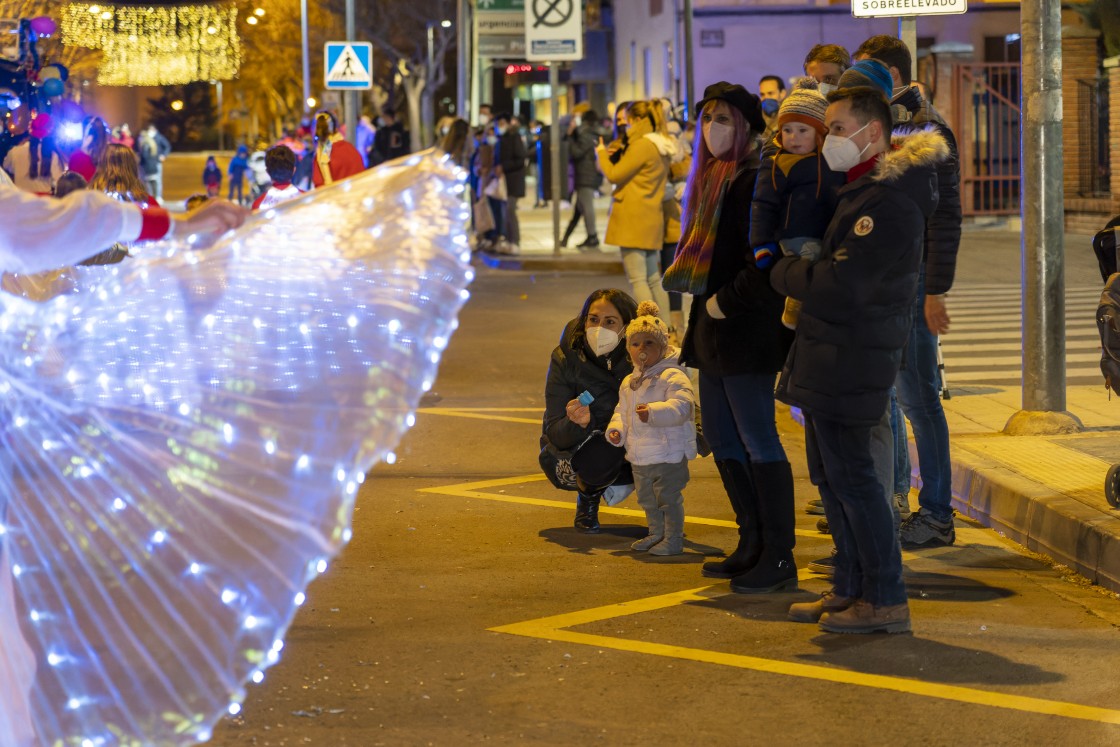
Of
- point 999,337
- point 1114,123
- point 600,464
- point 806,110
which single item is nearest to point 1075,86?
point 1114,123

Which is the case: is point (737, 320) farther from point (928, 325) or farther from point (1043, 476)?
point (1043, 476)

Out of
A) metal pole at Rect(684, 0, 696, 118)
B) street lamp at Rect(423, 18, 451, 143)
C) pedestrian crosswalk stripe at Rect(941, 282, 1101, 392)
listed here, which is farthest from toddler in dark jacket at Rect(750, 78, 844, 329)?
street lamp at Rect(423, 18, 451, 143)

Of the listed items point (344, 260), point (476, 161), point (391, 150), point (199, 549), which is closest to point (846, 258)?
point (344, 260)

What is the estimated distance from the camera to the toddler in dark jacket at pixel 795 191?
240 inches

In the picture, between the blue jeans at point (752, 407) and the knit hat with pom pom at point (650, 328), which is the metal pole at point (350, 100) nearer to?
the knit hat with pom pom at point (650, 328)

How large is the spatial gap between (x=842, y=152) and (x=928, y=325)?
151cm

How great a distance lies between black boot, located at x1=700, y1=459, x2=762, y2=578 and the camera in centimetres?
683

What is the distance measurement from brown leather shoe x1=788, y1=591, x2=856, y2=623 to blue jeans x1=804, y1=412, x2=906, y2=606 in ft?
0.33

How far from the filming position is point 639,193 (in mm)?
13289

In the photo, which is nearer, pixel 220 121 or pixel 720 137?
pixel 720 137

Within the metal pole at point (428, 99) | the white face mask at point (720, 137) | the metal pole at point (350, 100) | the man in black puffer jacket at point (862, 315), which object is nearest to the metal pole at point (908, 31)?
the white face mask at point (720, 137)

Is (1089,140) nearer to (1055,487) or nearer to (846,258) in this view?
(1055,487)

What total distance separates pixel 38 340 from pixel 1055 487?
16.7ft

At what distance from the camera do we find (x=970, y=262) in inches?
848
